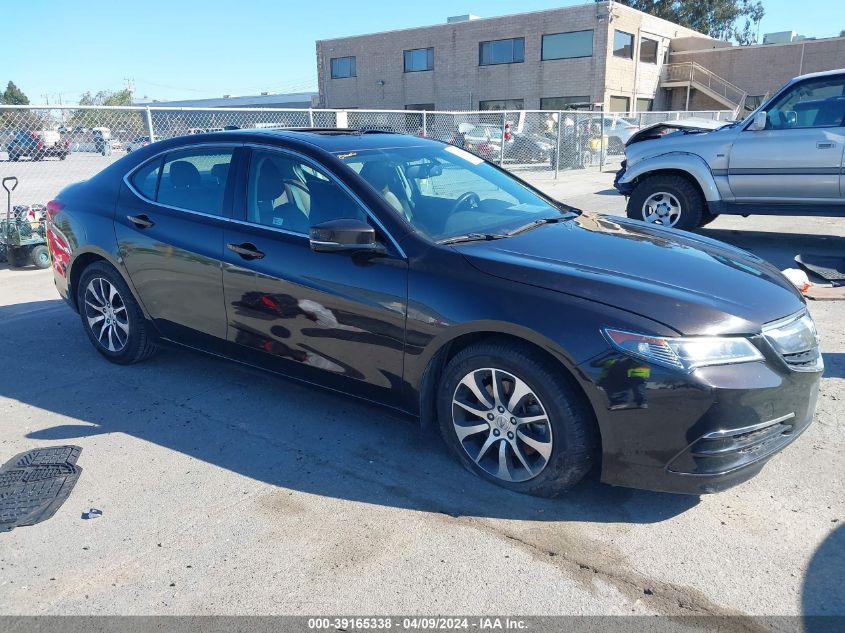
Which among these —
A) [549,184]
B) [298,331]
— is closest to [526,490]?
[298,331]

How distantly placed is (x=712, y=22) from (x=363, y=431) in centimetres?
6337

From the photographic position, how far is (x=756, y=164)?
8.15m

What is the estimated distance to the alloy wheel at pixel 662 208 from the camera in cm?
891

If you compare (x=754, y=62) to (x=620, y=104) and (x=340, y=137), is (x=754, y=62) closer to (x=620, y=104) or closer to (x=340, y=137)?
(x=620, y=104)

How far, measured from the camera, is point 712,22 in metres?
56.6

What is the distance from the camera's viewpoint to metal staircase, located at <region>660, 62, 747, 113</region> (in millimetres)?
37562

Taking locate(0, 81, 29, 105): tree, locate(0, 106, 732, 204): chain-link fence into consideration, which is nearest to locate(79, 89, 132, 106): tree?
locate(0, 81, 29, 105): tree

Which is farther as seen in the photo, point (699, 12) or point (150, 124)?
point (699, 12)

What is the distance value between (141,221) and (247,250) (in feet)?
3.52

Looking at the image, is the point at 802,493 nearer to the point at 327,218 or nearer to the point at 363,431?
the point at 363,431

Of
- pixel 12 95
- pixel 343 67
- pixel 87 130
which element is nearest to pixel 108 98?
pixel 12 95

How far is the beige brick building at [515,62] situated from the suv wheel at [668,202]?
1028 inches

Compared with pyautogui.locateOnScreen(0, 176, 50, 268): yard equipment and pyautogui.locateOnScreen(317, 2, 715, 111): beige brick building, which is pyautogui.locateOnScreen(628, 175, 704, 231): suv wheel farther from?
pyautogui.locateOnScreen(317, 2, 715, 111): beige brick building

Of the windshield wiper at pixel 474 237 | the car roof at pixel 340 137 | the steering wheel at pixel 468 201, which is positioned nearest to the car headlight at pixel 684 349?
the windshield wiper at pixel 474 237
